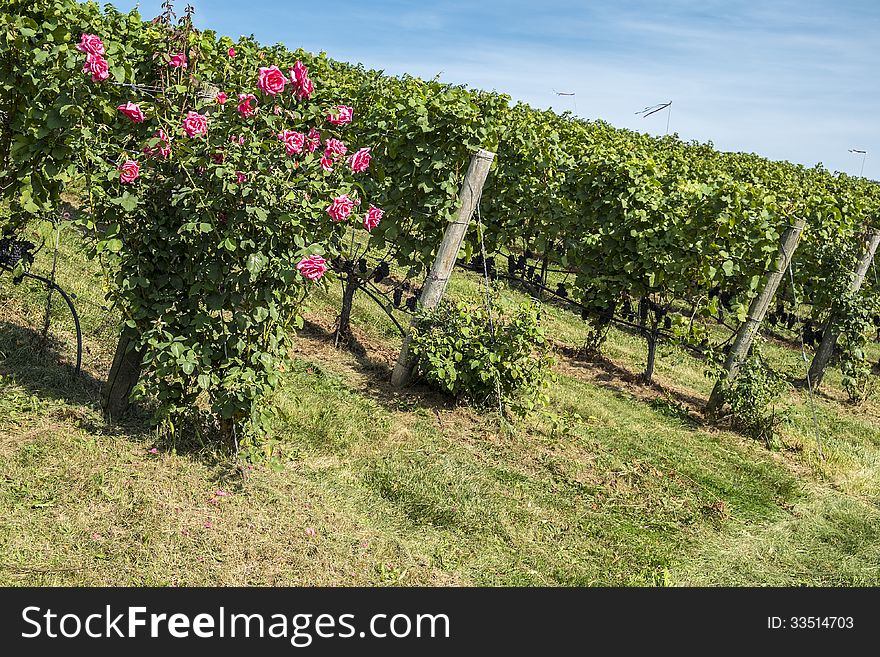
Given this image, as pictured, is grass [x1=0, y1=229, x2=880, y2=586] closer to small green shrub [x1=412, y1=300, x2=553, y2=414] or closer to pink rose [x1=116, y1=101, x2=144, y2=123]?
small green shrub [x1=412, y1=300, x2=553, y2=414]

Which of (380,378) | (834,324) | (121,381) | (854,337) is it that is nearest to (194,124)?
(121,381)

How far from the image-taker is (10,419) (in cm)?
391

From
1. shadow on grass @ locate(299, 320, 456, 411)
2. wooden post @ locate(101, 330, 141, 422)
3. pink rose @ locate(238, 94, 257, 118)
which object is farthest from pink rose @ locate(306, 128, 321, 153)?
shadow on grass @ locate(299, 320, 456, 411)

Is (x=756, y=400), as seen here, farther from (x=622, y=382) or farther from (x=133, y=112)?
(x=133, y=112)

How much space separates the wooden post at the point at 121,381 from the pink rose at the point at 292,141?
1460 millimetres

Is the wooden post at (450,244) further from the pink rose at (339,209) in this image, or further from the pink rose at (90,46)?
the pink rose at (90,46)

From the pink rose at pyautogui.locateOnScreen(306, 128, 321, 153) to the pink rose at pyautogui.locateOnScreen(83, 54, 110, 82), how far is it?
101cm

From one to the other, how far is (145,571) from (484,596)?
57.4 inches

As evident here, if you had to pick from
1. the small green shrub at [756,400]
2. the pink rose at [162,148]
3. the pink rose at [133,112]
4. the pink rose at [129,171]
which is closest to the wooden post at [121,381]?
the pink rose at [129,171]

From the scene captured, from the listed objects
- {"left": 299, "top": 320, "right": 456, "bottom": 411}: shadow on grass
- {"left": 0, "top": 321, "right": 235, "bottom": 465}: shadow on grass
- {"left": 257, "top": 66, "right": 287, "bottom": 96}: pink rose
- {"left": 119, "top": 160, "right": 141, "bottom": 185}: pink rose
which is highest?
{"left": 257, "top": 66, "right": 287, "bottom": 96}: pink rose

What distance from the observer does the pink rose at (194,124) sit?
3.55 metres

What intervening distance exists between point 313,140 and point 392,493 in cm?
196

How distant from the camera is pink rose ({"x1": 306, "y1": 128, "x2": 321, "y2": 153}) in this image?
3.79 meters

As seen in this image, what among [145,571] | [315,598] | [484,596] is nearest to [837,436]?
[484,596]
